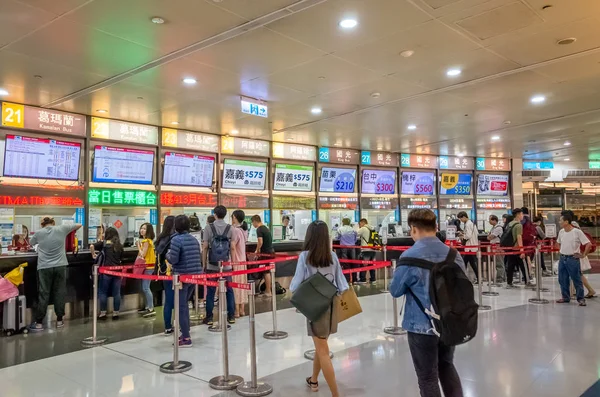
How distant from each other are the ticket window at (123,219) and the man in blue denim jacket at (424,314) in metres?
7.27

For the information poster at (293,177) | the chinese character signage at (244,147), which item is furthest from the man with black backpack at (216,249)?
the information poster at (293,177)

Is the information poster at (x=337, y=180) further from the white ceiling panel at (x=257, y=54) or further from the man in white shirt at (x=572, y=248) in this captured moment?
the white ceiling panel at (x=257, y=54)

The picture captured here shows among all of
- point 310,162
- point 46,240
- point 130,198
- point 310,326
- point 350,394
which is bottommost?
point 350,394

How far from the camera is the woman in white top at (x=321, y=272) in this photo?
11.0 feet

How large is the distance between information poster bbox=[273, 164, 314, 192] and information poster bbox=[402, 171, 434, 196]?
3.38 meters

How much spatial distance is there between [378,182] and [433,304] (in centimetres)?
1081

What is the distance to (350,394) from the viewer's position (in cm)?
366

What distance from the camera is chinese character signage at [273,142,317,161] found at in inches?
445

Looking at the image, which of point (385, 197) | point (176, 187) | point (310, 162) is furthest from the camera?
point (385, 197)

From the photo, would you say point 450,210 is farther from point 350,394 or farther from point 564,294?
point 350,394

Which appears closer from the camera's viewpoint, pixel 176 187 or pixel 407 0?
pixel 407 0

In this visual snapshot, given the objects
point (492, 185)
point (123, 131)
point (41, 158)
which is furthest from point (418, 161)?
point (41, 158)

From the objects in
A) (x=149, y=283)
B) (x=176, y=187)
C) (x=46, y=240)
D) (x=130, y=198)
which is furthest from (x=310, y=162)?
(x=46, y=240)

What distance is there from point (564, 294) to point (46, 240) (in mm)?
8008
